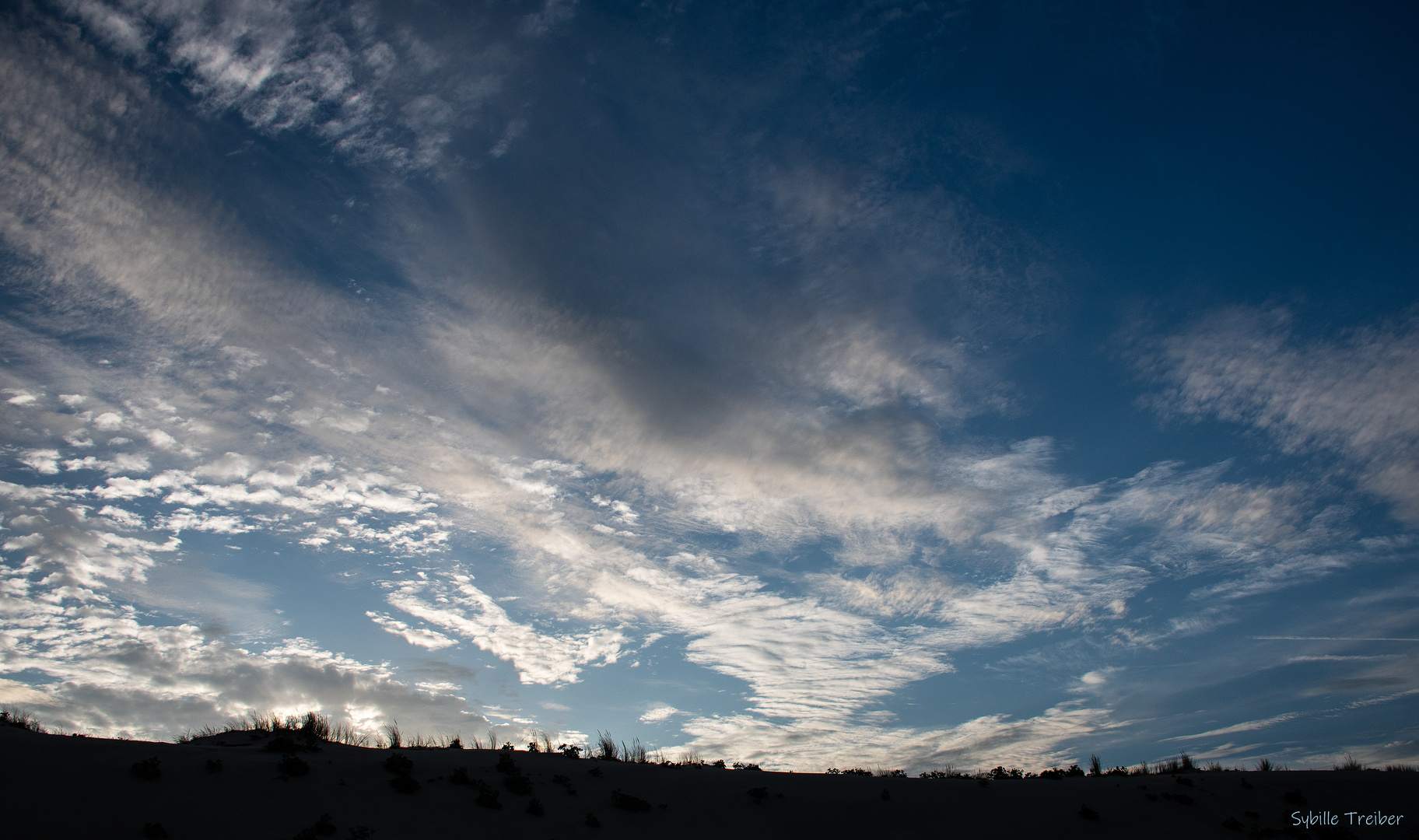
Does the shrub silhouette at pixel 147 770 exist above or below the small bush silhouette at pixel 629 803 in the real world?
above

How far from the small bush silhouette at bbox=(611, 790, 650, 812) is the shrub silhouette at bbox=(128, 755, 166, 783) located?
11139 mm

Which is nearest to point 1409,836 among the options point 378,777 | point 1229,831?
point 1229,831

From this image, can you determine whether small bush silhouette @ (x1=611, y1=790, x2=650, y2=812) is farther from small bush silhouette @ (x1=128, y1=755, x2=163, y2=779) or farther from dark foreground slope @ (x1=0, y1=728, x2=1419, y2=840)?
small bush silhouette @ (x1=128, y1=755, x2=163, y2=779)

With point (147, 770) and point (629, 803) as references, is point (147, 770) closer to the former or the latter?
point (147, 770)

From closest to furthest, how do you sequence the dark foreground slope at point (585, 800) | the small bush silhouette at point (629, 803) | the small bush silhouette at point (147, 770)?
the dark foreground slope at point (585, 800) < the small bush silhouette at point (147, 770) < the small bush silhouette at point (629, 803)

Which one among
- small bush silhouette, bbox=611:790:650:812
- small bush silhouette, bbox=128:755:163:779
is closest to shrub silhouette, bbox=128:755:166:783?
small bush silhouette, bbox=128:755:163:779

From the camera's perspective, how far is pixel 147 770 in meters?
14.2

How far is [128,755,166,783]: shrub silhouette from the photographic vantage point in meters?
14.1

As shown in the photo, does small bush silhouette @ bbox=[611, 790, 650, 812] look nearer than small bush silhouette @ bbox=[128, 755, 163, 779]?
No

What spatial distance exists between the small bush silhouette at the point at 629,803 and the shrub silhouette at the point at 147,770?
11139 millimetres

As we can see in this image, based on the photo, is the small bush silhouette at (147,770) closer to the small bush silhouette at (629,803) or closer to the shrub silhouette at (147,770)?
the shrub silhouette at (147,770)

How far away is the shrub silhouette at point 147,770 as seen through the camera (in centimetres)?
1408

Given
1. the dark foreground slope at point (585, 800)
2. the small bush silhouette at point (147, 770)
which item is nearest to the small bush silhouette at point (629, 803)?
the dark foreground slope at point (585, 800)

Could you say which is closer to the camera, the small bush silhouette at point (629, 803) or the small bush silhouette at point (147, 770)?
the small bush silhouette at point (147, 770)
